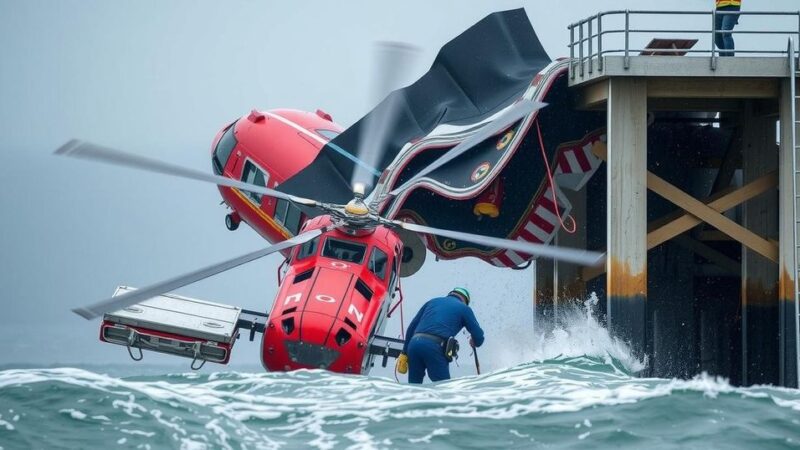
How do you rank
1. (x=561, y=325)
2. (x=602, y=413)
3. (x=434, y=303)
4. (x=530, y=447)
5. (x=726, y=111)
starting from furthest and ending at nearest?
(x=561, y=325) → (x=726, y=111) → (x=434, y=303) → (x=602, y=413) → (x=530, y=447)

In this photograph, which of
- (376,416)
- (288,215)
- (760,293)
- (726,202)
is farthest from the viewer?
(288,215)

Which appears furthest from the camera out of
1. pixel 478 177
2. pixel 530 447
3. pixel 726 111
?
pixel 726 111

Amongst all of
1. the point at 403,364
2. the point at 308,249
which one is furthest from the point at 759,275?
the point at 308,249

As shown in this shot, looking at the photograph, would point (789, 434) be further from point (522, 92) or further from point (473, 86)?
point (473, 86)

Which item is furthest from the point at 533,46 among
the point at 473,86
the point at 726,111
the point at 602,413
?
the point at 602,413

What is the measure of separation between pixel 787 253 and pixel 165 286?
879 centimetres

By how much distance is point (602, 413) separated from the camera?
14727mm

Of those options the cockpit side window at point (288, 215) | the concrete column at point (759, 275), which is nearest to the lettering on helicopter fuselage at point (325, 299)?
the cockpit side window at point (288, 215)

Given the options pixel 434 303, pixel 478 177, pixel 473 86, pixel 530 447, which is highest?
pixel 473 86

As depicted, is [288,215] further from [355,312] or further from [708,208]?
[708,208]

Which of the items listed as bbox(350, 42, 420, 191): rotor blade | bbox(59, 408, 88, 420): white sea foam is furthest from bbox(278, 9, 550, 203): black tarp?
bbox(59, 408, 88, 420): white sea foam

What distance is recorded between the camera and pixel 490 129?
71.4 feet

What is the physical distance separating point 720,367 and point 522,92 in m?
5.59

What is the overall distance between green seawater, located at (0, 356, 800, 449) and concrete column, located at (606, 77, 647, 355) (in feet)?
15.6
